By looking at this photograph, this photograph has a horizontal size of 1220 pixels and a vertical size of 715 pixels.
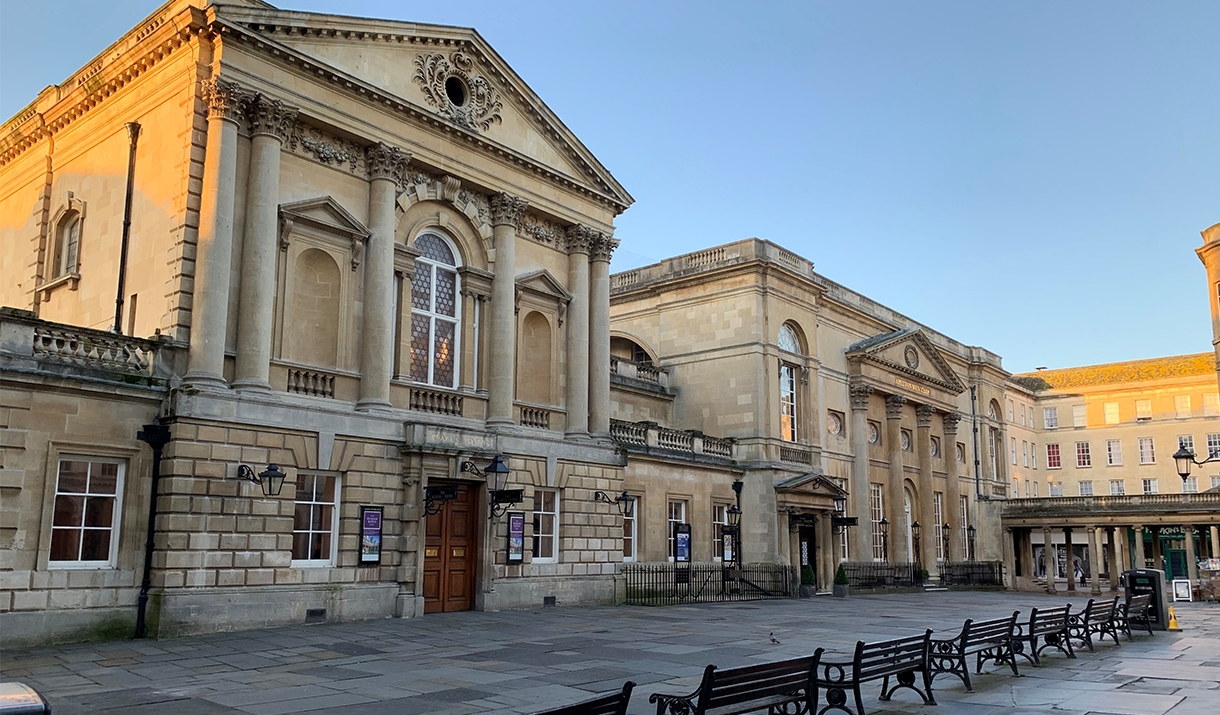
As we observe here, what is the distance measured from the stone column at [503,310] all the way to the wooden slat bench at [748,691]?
46.9 feet

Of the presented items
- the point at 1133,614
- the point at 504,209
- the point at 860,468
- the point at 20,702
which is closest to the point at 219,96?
the point at 504,209

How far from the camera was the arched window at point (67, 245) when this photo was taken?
2156cm

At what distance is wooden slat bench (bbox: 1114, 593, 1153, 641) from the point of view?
18438 mm

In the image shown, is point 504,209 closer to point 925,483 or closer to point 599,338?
point 599,338

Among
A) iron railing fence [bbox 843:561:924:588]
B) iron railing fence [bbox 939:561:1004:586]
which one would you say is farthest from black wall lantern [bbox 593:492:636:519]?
iron railing fence [bbox 939:561:1004:586]

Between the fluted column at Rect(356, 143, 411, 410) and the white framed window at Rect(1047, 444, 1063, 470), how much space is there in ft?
194

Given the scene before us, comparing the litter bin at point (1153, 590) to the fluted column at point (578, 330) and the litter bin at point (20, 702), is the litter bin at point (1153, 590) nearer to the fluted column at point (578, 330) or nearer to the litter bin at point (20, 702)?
the fluted column at point (578, 330)

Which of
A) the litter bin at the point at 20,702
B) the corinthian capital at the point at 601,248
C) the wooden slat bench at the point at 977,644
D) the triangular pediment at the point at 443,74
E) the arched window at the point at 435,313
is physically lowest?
the wooden slat bench at the point at 977,644

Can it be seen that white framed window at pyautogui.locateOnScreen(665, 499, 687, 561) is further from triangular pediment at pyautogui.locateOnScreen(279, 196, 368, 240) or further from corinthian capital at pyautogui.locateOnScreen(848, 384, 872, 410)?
triangular pediment at pyautogui.locateOnScreen(279, 196, 368, 240)

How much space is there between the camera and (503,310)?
23.7 metres

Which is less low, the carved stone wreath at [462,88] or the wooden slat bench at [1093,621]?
the carved stone wreath at [462,88]

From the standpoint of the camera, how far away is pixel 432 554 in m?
21.5

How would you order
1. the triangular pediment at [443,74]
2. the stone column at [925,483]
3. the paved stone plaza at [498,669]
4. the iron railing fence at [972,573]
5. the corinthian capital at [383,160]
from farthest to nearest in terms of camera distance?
the iron railing fence at [972,573], the stone column at [925,483], the corinthian capital at [383,160], the triangular pediment at [443,74], the paved stone plaza at [498,669]

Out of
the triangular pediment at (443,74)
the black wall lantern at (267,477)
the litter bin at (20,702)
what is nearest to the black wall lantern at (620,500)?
the triangular pediment at (443,74)
